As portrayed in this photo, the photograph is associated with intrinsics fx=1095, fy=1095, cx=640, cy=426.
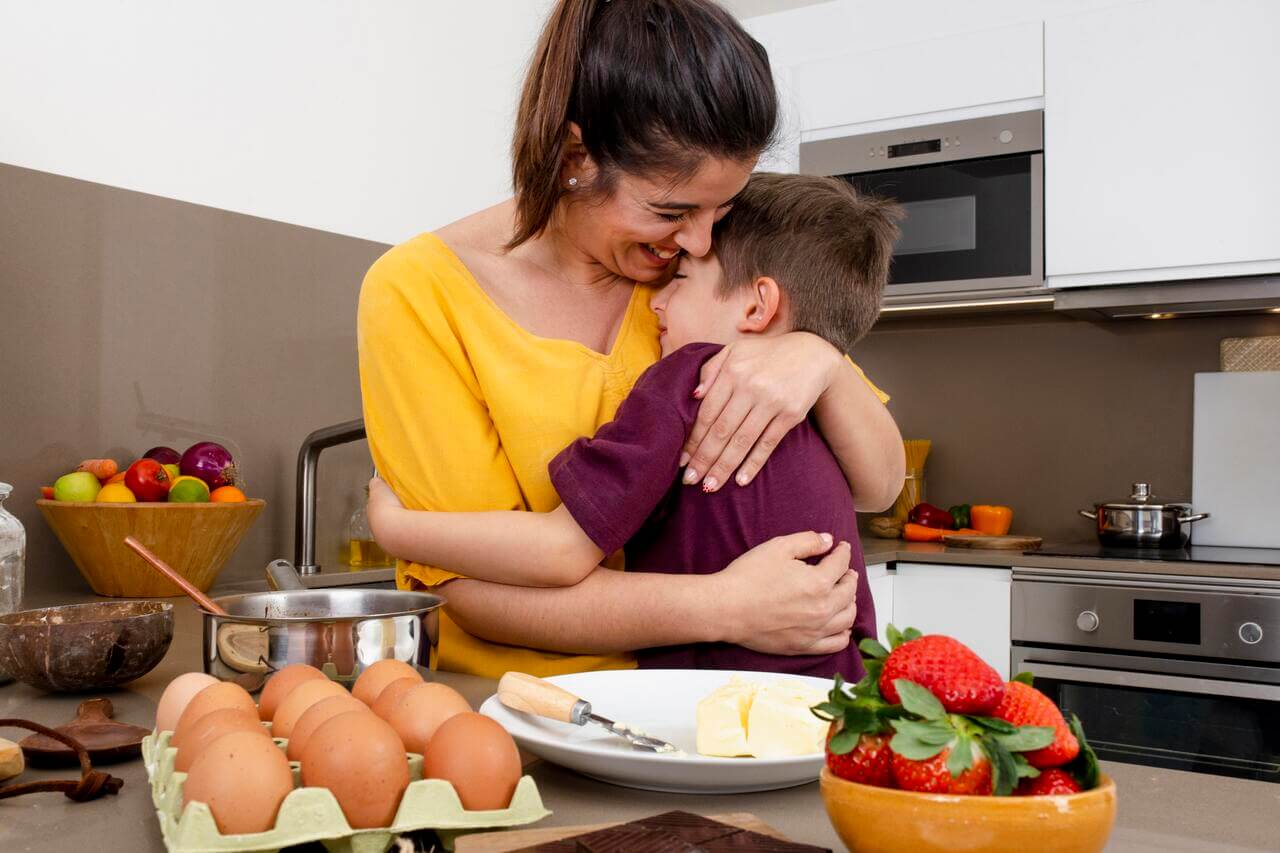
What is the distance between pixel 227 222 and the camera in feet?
7.25

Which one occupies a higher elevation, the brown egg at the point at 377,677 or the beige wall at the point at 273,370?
the beige wall at the point at 273,370

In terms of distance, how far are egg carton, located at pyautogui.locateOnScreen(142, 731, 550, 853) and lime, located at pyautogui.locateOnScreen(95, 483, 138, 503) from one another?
4.19 ft

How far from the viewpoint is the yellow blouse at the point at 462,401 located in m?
1.19

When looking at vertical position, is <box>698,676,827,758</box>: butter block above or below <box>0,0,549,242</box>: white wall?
below

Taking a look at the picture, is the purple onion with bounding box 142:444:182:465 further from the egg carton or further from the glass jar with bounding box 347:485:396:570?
the egg carton

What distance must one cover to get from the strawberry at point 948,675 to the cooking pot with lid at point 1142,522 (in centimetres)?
256

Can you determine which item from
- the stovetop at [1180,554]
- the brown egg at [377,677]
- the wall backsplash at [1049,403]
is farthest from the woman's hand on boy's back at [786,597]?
the wall backsplash at [1049,403]

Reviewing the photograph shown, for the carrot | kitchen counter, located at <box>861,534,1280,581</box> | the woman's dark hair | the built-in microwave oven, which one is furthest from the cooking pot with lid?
the carrot

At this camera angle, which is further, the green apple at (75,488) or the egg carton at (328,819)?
the green apple at (75,488)

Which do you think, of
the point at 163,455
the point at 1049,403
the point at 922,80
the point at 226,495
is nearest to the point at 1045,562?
the point at 1049,403

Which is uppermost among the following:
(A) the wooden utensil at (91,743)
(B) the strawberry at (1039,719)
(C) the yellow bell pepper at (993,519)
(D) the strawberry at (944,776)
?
(B) the strawberry at (1039,719)

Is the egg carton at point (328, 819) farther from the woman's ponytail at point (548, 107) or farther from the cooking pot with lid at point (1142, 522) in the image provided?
the cooking pot with lid at point (1142, 522)

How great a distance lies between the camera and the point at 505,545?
3.44 feet

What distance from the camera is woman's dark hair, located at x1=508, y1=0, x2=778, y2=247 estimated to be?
108 cm
